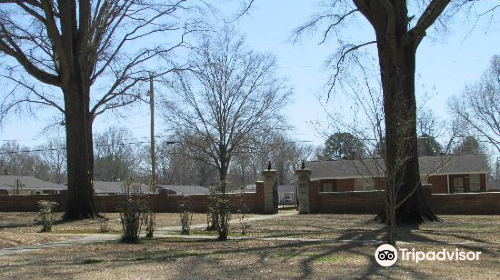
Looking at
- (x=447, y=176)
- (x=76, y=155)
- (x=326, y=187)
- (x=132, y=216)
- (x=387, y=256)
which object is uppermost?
(x=76, y=155)

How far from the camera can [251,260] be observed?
Result: 9.75 m

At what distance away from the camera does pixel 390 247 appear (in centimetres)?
968

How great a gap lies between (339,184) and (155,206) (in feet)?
66.3

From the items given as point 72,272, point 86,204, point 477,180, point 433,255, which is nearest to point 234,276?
point 72,272

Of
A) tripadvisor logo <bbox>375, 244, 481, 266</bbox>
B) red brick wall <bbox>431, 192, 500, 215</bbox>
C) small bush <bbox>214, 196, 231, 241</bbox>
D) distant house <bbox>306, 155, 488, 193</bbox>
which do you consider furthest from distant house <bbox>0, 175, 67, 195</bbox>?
tripadvisor logo <bbox>375, 244, 481, 266</bbox>

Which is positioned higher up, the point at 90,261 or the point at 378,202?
the point at 378,202

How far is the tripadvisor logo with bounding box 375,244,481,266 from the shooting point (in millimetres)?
9125

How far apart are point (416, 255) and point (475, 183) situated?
1425 inches

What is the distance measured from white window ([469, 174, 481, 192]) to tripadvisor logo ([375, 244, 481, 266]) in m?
35.2

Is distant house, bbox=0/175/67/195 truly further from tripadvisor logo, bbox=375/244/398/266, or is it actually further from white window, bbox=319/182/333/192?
tripadvisor logo, bbox=375/244/398/266

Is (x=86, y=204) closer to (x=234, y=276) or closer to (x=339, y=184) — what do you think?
(x=234, y=276)

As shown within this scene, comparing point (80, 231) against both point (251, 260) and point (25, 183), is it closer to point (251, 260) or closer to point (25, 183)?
point (251, 260)

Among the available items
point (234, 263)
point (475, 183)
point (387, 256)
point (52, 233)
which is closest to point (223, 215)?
point (234, 263)

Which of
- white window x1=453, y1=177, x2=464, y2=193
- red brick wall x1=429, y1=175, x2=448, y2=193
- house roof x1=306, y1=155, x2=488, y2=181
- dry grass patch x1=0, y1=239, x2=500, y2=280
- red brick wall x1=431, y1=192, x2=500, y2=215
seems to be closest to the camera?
dry grass patch x1=0, y1=239, x2=500, y2=280
